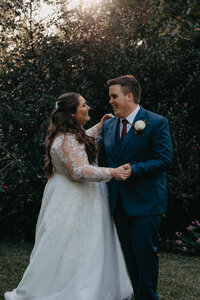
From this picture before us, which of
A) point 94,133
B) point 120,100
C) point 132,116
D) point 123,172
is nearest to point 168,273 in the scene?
point 94,133

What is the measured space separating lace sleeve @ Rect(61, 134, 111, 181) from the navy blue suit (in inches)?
8.0

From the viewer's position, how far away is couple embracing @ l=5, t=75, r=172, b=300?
3455 mm

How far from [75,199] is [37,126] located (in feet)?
9.65

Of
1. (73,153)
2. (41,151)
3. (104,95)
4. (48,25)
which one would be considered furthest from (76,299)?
(48,25)

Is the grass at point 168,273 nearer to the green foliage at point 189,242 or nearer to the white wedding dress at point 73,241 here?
the green foliage at point 189,242

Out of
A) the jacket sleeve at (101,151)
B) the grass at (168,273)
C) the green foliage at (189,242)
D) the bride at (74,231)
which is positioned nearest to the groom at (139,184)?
the bride at (74,231)

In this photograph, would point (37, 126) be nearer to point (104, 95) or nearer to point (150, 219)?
point (104, 95)

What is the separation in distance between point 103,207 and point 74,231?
361 mm

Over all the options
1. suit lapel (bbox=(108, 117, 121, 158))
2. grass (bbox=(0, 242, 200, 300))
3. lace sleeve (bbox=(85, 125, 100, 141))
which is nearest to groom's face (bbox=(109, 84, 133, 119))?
suit lapel (bbox=(108, 117, 121, 158))

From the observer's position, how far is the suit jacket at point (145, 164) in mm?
3406

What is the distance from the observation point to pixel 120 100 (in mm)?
3707

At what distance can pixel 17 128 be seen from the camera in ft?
21.3

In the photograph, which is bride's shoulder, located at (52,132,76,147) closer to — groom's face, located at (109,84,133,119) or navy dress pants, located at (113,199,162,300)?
groom's face, located at (109,84,133,119)

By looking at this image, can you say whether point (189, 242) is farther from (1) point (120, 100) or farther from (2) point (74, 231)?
(1) point (120, 100)
